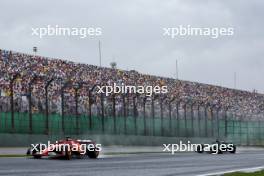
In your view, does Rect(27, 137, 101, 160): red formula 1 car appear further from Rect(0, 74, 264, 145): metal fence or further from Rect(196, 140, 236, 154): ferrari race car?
Rect(196, 140, 236, 154): ferrari race car

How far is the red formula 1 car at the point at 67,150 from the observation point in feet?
77.0

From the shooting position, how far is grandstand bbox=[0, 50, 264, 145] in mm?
32531

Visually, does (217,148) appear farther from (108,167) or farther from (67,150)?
(108,167)

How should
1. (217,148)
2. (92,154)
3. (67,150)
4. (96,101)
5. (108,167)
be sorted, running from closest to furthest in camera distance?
(108,167) < (67,150) < (92,154) < (217,148) < (96,101)

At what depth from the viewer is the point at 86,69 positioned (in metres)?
42.9

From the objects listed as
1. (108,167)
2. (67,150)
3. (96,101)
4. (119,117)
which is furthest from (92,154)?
(119,117)

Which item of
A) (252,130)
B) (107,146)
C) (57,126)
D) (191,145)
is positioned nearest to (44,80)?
(57,126)

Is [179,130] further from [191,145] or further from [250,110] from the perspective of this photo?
[250,110]

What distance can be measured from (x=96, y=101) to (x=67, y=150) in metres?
14.6

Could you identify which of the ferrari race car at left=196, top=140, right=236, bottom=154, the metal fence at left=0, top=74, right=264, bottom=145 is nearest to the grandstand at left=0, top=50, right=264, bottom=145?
the metal fence at left=0, top=74, right=264, bottom=145

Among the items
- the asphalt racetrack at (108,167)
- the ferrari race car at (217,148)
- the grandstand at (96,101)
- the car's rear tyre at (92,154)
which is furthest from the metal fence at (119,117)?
the asphalt racetrack at (108,167)

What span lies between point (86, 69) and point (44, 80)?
8.37 m

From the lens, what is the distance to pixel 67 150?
23484 millimetres

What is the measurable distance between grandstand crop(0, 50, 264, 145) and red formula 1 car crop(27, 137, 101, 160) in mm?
7181
